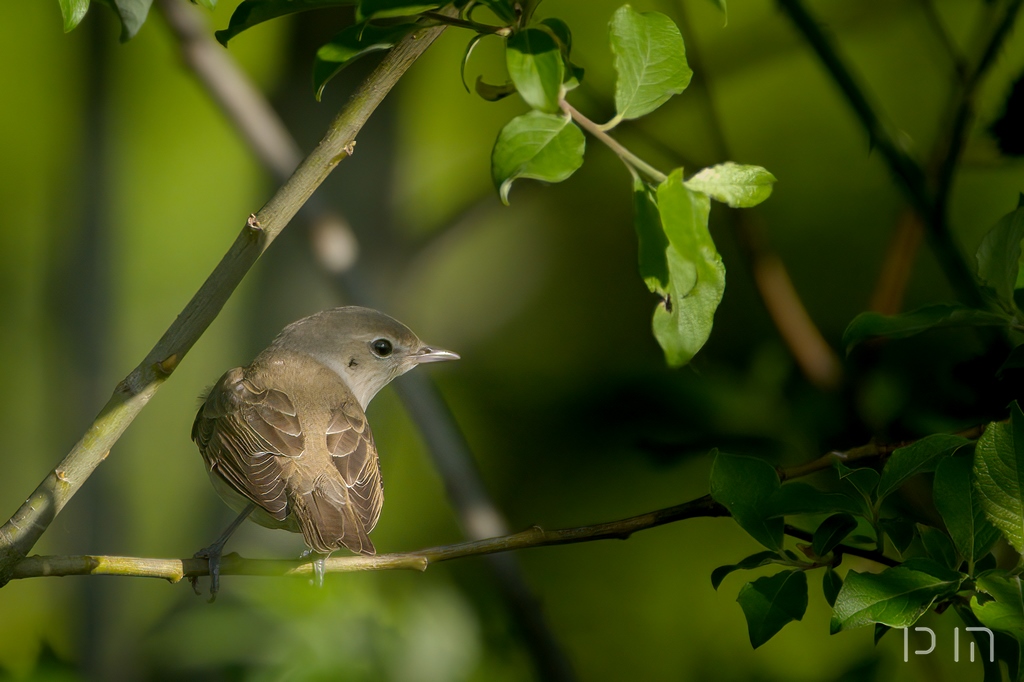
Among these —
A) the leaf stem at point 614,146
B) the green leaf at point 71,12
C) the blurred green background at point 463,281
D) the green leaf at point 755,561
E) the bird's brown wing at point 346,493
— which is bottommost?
the blurred green background at point 463,281

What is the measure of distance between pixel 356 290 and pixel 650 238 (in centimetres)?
144

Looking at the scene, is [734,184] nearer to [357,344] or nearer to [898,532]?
[898,532]

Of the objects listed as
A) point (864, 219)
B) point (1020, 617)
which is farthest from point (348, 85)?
point (1020, 617)

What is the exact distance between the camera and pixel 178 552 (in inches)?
101

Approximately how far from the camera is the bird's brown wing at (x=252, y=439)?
113cm

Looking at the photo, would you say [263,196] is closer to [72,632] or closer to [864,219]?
[72,632]

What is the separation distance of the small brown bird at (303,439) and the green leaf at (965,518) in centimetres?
61

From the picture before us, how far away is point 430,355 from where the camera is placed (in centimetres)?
147

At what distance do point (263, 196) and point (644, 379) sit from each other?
1.46 m

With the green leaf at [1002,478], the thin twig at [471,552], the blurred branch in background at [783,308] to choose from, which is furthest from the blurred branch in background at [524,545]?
the blurred branch in background at [783,308]

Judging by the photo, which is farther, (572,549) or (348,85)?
(572,549)

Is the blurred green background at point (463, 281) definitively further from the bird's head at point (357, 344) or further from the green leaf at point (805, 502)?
the green leaf at point (805, 502)

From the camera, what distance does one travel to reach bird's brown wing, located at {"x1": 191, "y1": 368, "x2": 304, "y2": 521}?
1.13 m

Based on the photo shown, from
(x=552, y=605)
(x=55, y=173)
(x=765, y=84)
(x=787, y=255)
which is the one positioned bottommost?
(x=552, y=605)
